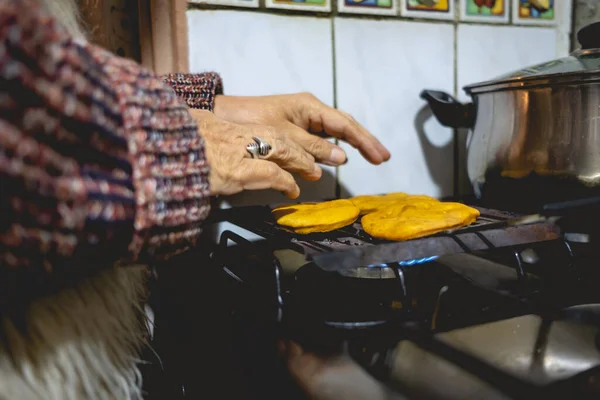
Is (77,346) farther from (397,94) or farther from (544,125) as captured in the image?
(397,94)

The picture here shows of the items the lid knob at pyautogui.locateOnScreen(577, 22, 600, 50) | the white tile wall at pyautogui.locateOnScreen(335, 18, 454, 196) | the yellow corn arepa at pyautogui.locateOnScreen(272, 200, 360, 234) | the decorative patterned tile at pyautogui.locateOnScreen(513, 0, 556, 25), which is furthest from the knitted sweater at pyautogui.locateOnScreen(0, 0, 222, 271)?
the decorative patterned tile at pyautogui.locateOnScreen(513, 0, 556, 25)

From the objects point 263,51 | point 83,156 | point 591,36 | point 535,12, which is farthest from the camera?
point 535,12

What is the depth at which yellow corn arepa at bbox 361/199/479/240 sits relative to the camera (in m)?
0.57

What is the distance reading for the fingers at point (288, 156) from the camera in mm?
679

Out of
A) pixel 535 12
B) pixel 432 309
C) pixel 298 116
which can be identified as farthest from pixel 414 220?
pixel 535 12

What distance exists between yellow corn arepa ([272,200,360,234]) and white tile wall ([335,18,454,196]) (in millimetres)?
299

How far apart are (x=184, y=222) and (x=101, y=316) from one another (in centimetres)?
15

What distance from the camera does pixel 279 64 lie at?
917 millimetres

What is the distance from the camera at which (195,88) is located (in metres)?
0.79

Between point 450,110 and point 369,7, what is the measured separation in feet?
0.86

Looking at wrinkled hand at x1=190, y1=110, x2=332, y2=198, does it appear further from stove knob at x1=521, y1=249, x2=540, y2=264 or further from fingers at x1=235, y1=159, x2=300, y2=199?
stove knob at x1=521, y1=249, x2=540, y2=264

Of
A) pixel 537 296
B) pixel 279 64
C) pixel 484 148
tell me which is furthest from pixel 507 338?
pixel 279 64

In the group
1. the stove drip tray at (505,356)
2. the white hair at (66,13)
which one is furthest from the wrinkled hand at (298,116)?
the stove drip tray at (505,356)

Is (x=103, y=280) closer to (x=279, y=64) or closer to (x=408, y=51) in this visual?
(x=279, y=64)
